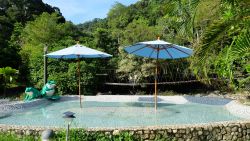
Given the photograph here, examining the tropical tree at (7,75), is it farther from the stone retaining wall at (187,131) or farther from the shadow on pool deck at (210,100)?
the stone retaining wall at (187,131)

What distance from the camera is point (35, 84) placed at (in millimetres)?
20219

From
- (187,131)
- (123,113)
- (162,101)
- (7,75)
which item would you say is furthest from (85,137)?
(7,75)

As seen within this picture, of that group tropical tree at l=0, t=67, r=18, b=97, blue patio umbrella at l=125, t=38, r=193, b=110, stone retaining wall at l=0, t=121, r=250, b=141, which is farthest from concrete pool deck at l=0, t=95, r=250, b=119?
tropical tree at l=0, t=67, r=18, b=97

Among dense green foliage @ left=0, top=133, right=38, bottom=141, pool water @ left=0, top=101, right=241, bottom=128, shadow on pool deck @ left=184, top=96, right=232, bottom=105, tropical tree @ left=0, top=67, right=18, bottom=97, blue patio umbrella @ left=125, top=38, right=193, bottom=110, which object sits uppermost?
blue patio umbrella @ left=125, top=38, right=193, bottom=110

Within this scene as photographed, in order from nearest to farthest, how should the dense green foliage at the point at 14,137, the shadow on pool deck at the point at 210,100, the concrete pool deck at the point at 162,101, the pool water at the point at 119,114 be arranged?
the dense green foliage at the point at 14,137, the pool water at the point at 119,114, the concrete pool deck at the point at 162,101, the shadow on pool deck at the point at 210,100

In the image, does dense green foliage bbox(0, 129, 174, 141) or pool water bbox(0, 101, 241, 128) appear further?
pool water bbox(0, 101, 241, 128)

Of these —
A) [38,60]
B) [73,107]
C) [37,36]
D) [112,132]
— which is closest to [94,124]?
[112,132]

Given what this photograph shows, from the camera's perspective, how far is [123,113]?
39.7 feet

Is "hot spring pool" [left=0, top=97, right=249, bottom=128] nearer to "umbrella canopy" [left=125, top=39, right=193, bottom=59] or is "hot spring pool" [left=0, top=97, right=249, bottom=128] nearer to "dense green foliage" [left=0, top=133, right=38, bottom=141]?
"dense green foliage" [left=0, top=133, right=38, bottom=141]

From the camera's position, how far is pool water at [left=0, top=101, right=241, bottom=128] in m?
10.2

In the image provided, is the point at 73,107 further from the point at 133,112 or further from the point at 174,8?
the point at 174,8

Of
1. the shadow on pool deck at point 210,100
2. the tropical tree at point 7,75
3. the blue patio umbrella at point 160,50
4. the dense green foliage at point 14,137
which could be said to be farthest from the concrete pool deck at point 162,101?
the dense green foliage at point 14,137

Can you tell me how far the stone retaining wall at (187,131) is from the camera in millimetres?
8578

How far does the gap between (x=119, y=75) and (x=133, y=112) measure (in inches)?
355
